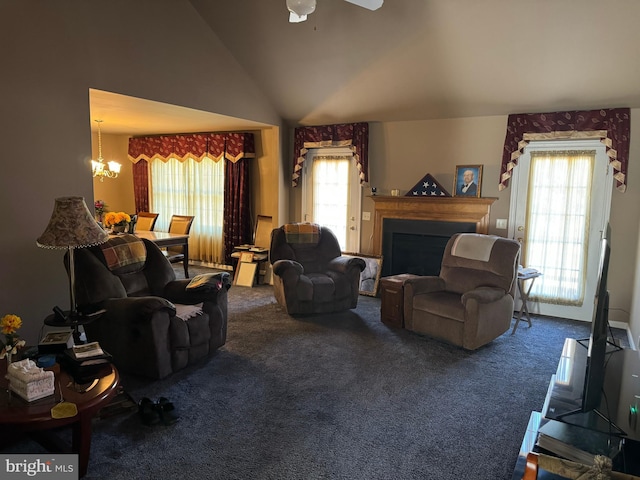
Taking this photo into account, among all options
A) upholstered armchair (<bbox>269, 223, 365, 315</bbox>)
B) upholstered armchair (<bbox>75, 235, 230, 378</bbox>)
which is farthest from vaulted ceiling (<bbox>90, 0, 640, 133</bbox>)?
upholstered armchair (<bbox>75, 235, 230, 378</bbox>)

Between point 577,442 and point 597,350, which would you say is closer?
point 577,442

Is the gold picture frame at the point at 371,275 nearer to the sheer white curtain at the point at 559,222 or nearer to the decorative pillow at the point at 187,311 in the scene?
the sheer white curtain at the point at 559,222

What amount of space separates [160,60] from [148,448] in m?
3.51

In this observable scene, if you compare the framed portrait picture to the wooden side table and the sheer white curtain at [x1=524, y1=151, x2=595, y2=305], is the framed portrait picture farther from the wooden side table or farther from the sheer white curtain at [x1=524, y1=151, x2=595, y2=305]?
the wooden side table

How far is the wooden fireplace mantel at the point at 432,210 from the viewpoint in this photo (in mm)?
5082

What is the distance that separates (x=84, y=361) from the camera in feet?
7.80

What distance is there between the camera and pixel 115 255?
3521mm

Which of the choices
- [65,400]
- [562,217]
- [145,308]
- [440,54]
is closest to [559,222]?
[562,217]

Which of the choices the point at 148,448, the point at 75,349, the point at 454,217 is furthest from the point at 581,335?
the point at 75,349

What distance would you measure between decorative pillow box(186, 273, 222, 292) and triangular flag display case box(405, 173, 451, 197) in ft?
9.42

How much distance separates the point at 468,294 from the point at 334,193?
2853 mm

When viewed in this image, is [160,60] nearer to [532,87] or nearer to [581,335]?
[532,87]

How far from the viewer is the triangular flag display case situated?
530cm

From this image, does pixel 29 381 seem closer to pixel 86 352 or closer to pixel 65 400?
pixel 65 400
